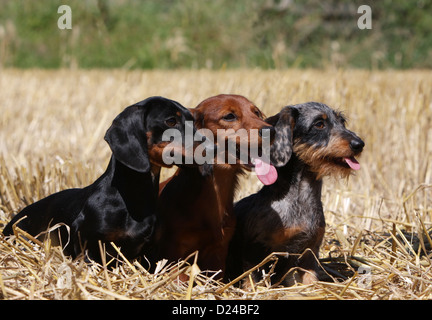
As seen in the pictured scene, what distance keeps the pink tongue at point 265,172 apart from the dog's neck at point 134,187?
2.13ft

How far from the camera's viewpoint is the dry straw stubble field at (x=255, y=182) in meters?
3.40

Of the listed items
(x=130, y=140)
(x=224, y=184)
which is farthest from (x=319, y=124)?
(x=130, y=140)

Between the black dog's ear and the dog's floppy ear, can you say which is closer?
the black dog's ear

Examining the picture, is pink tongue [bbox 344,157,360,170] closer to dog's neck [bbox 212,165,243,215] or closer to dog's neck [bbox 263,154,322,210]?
dog's neck [bbox 263,154,322,210]

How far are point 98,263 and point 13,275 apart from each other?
0.54m

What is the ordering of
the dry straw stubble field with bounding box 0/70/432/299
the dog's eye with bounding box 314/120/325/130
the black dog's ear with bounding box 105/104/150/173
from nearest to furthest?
1. the dry straw stubble field with bounding box 0/70/432/299
2. the black dog's ear with bounding box 105/104/150/173
3. the dog's eye with bounding box 314/120/325/130

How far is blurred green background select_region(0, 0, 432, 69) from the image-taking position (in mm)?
17219

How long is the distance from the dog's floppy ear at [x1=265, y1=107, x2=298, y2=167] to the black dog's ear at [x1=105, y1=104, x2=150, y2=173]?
0.87 metres

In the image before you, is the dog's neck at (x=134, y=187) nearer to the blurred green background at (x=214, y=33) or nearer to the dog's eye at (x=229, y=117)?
the dog's eye at (x=229, y=117)

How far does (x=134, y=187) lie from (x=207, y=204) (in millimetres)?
503

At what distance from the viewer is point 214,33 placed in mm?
18047

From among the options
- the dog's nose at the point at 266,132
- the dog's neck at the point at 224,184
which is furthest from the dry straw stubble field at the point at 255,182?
the dog's nose at the point at 266,132

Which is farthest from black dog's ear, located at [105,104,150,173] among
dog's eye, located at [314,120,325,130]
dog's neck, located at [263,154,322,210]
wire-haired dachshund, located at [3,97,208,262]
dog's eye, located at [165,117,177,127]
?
dog's eye, located at [314,120,325,130]

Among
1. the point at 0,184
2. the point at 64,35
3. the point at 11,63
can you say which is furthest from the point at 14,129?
the point at 64,35
